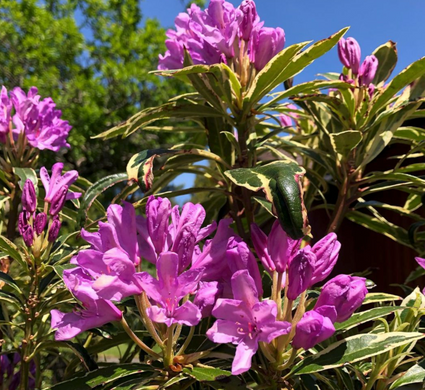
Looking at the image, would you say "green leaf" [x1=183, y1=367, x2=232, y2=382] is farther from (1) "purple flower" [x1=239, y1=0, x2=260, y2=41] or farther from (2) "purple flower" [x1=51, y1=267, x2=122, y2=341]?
(1) "purple flower" [x1=239, y1=0, x2=260, y2=41]

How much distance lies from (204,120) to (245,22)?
0.30 metres

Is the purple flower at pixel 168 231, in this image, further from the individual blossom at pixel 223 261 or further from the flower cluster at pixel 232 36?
the flower cluster at pixel 232 36

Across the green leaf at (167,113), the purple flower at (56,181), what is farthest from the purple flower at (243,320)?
the purple flower at (56,181)

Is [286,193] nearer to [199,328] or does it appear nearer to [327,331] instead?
[327,331]

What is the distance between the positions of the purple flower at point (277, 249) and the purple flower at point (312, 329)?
9cm

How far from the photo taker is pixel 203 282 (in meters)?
0.68

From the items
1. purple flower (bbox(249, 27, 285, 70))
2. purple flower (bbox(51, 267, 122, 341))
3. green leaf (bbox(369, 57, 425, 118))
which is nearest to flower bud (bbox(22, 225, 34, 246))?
purple flower (bbox(51, 267, 122, 341))

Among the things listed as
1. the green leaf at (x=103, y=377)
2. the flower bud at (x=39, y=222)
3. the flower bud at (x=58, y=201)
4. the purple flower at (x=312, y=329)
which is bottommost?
the green leaf at (x=103, y=377)

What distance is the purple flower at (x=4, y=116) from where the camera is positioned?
1432mm

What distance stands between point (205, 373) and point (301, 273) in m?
0.20

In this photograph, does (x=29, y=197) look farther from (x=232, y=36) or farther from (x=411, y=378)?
(x=411, y=378)

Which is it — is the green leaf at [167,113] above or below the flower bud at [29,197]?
above

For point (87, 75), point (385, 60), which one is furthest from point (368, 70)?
point (87, 75)

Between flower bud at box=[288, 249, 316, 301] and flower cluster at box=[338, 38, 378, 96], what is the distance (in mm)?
715
